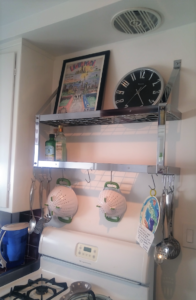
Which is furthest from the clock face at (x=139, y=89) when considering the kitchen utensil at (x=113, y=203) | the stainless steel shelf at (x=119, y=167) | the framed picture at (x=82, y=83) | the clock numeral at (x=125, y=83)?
the kitchen utensil at (x=113, y=203)

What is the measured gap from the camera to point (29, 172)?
57.3 inches

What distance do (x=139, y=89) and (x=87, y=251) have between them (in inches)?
35.5

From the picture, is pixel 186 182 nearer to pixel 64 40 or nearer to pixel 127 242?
pixel 127 242

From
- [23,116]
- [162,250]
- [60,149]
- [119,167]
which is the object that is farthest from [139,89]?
[162,250]

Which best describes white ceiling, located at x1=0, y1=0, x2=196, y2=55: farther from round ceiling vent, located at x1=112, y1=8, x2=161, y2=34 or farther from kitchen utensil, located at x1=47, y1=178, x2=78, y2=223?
kitchen utensil, located at x1=47, y1=178, x2=78, y2=223

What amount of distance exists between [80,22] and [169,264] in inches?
50.9

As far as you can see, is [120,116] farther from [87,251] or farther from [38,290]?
[38,290]

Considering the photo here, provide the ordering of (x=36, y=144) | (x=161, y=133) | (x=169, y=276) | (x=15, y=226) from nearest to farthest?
1. (x=161, y=133)
2. (x=169, y=276)
3. (x=36, y=144)
4. (x=15, y=226)

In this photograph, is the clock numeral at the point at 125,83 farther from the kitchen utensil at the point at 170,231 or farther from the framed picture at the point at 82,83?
the kitchen utensil at the point at 170,231

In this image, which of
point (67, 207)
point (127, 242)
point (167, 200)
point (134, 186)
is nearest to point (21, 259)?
point (67, 207)

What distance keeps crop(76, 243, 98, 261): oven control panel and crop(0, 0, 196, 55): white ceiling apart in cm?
117

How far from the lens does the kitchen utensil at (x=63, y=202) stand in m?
1.36

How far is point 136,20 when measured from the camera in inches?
46.0

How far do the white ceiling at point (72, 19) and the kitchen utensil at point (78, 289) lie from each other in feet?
4.30
